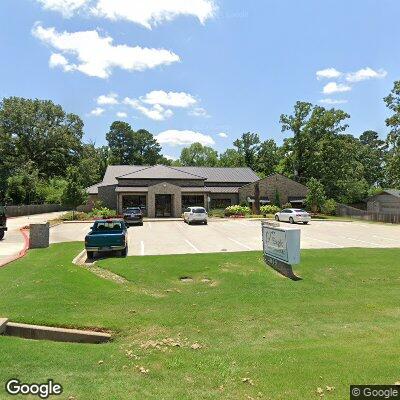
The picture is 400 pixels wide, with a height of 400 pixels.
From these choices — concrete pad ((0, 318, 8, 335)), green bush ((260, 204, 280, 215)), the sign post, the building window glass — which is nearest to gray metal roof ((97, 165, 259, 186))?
the building window glass

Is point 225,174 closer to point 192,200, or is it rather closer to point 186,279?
point 192,200

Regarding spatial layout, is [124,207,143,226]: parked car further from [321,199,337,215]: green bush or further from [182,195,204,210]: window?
[321,199,337,215]: green bush

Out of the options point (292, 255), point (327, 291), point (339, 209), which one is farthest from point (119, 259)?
point (339, 209)

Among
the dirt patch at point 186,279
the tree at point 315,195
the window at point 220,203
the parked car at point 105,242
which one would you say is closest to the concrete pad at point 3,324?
the dirt patch at point 186,279

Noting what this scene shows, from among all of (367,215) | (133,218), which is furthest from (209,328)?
(367,215)

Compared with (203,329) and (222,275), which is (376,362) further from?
(222,275)

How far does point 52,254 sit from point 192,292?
8.33m

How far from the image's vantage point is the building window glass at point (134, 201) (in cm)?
4649

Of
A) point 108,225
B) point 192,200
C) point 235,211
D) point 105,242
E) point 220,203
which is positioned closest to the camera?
point 105,242

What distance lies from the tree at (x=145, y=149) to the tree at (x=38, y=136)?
28.8 metres

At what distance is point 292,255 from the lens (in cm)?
1257

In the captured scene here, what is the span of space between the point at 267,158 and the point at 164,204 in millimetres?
38747

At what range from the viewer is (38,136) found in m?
76.9

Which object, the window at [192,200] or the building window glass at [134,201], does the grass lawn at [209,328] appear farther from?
the window at [192,200]
